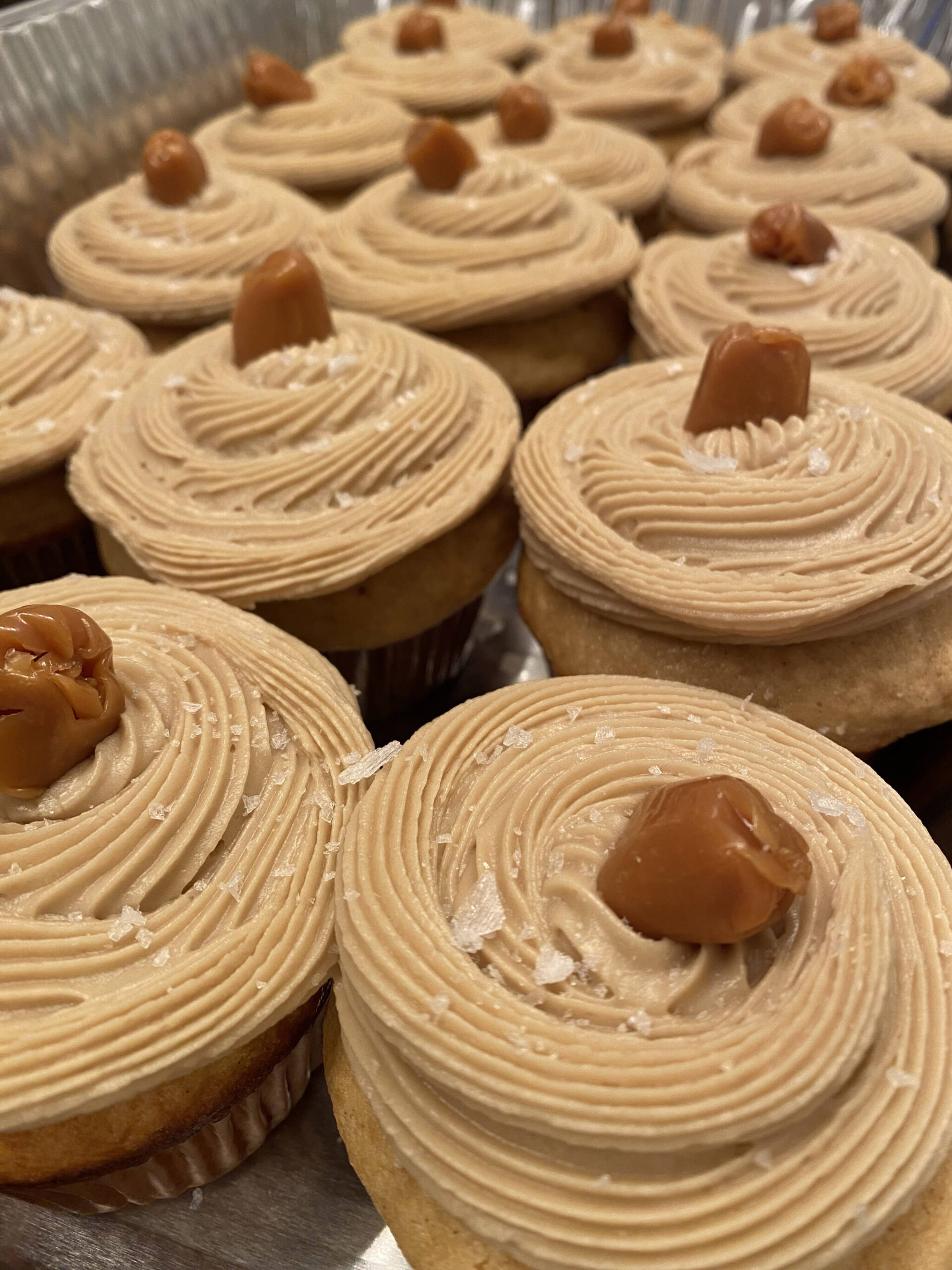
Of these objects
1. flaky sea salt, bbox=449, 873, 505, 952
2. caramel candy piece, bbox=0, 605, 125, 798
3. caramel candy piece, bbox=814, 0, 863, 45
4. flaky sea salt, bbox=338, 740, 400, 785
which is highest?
caramel candy piece, bbox=0, 605, 125, 798

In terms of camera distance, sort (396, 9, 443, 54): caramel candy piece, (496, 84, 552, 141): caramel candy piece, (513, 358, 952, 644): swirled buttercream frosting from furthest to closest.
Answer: (396, 9, 443, 54): caramel candy piece < (496, 84, 552, 141): caramel candy piece < (513, 358, 952, 644): swirled buttercream frosting

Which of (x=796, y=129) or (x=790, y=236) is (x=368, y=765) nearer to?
(x=790, y=236)

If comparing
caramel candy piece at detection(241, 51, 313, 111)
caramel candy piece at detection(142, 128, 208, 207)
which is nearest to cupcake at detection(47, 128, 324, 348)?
caramel candy piece at detection(142, 128, 208, 207)

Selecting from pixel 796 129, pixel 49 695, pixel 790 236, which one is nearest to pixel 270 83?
pixel 796 129

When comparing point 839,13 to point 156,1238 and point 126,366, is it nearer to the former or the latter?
point 126,366

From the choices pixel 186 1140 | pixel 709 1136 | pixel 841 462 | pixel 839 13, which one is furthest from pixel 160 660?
pixel 839 13

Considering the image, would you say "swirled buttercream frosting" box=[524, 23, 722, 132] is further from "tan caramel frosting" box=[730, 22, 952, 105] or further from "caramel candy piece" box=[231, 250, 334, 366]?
"caramel candy piece" box=[231, 250, 334, 366]
